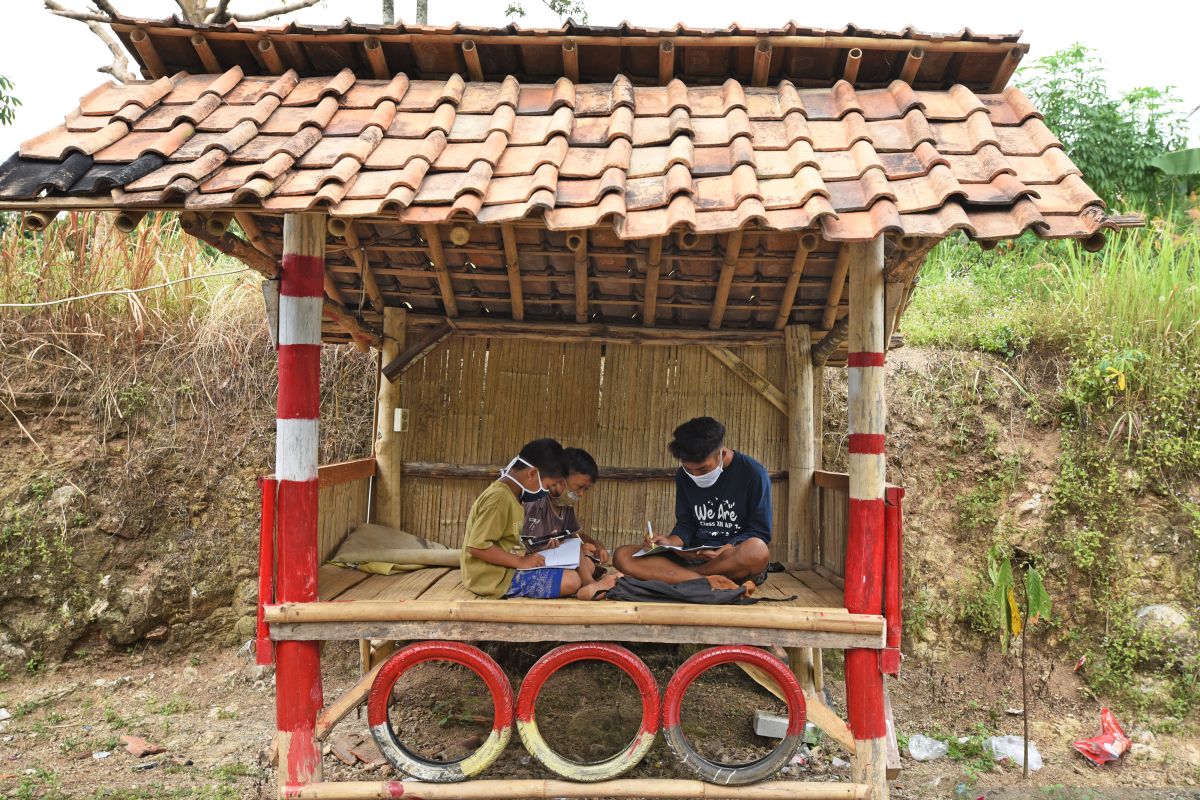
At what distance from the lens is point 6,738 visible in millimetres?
5285

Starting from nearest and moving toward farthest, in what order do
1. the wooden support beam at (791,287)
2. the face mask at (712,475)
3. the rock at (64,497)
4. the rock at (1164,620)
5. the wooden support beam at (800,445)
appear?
the face mask at (712,475), the wooden support beam at (791,287), the wooden support beam at (800,445), the rock at (1164,620), the rock at (64,497)

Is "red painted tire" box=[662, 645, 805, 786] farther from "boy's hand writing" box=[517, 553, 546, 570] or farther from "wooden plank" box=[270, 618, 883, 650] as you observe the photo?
"boy's hand writing" box=[517, 553, 546, 570]

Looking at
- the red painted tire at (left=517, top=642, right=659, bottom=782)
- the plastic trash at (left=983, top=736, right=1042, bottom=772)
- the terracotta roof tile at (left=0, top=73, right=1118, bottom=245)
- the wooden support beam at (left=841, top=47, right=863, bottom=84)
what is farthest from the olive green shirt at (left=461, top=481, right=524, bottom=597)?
the plastic trash at (left=983, top=736, right=1042, bottom=772)

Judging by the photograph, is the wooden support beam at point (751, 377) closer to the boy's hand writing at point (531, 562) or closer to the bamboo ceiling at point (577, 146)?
the bamboo ceiling at point (577, 146)

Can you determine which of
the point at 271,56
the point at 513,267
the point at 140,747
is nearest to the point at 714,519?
the point at 513,267

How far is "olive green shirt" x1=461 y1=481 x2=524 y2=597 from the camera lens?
404 cm

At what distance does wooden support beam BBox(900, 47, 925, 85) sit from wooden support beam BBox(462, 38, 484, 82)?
2345mm

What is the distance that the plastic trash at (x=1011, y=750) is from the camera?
5336 mm

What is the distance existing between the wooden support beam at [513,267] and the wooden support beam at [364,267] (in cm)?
96

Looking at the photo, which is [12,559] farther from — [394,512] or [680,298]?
[680,298]

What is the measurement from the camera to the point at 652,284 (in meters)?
5.33

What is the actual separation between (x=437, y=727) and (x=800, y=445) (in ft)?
11.0

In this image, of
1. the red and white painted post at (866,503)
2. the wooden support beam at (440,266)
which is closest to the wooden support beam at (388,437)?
the wooden support beam at (440,266)

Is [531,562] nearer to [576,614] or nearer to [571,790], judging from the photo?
[576,614]
